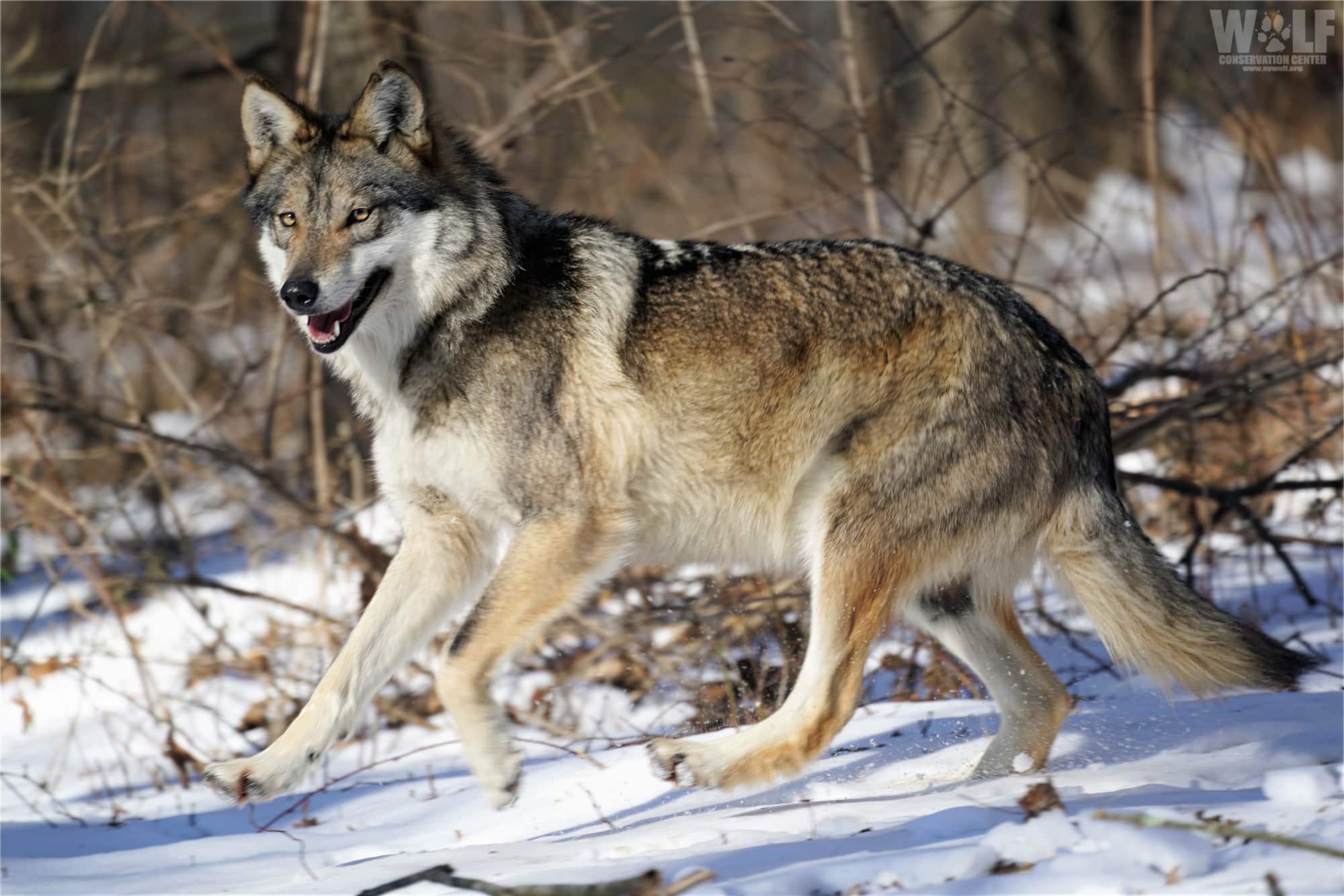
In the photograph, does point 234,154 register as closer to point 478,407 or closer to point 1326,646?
point 478,407

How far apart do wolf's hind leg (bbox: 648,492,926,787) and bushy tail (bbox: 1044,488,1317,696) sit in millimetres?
548

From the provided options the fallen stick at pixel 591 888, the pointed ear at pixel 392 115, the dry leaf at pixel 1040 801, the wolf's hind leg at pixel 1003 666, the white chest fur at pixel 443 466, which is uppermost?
the pointed ear at pixel 392 115

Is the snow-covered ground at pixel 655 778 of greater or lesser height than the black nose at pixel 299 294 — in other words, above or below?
below

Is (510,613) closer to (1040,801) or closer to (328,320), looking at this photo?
(328,320)

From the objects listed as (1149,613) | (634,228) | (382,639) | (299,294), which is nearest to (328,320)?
(299,294)

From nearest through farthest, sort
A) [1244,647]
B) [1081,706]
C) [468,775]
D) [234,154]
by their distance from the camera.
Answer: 1. [1244,647]
2. [1081,706]
3. [468,775]
4. [234,154]

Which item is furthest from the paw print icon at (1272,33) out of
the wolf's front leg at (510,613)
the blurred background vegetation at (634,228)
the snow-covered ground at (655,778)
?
the wolf's front leg at (510,613)

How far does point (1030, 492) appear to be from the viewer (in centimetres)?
396

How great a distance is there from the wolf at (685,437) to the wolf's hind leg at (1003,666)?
0.01m

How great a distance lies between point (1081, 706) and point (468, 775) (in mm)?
2455

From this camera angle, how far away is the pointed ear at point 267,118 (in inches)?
159

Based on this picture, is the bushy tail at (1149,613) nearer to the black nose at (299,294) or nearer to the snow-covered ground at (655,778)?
the snow-covered ground at (655,778)

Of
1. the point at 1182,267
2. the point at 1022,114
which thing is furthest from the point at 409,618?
the point at 1022,114

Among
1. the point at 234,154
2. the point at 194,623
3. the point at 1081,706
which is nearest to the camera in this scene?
the point at 1081,706
